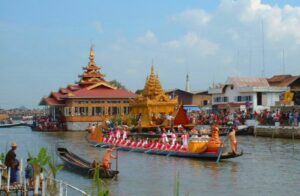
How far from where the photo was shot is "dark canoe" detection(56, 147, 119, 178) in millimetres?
19297

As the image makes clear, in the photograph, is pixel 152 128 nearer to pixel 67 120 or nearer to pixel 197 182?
pixel 67 120

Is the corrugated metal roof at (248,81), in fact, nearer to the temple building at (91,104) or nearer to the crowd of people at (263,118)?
the crowd of people at (263,118)

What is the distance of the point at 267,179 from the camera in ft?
66.6

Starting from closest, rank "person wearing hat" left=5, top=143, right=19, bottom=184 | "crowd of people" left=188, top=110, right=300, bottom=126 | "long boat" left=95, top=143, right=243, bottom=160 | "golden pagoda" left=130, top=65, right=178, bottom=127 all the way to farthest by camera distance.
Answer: "person wearing hat" left=5, top=143, right=19, bottom=184
"long boat" left=95, top=143, right=243, bottom=160
"crowd of people" left=188, top=110, right=300, bottom=126
"golden pagoda" left=130, top=65, right=178, bottom=127

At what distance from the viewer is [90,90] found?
208ft

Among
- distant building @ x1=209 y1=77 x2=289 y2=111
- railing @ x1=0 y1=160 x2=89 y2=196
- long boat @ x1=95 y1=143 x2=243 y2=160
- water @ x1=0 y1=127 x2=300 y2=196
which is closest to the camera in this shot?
railing @ x1=0 y1=160 x2=89 y2=196

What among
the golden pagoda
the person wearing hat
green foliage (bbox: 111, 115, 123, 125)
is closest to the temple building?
green foliage (bbox: 111, 115, 123, 125)

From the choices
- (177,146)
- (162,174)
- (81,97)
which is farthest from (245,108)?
(162,174)

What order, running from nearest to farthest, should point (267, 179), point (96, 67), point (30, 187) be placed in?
point (30, 187) → point (267, 179) → point (96, 67)

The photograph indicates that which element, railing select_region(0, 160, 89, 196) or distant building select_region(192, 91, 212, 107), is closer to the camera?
railing select_region(0, 160, 89, 196)

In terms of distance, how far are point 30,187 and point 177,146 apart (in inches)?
597

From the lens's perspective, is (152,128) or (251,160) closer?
(251,160)

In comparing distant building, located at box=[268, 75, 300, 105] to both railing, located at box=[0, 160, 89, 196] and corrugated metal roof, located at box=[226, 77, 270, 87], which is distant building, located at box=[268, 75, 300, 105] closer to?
corrugated metal roof, located at box=[226, 77, 270, 87]

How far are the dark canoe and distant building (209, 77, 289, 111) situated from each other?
3619 cm
